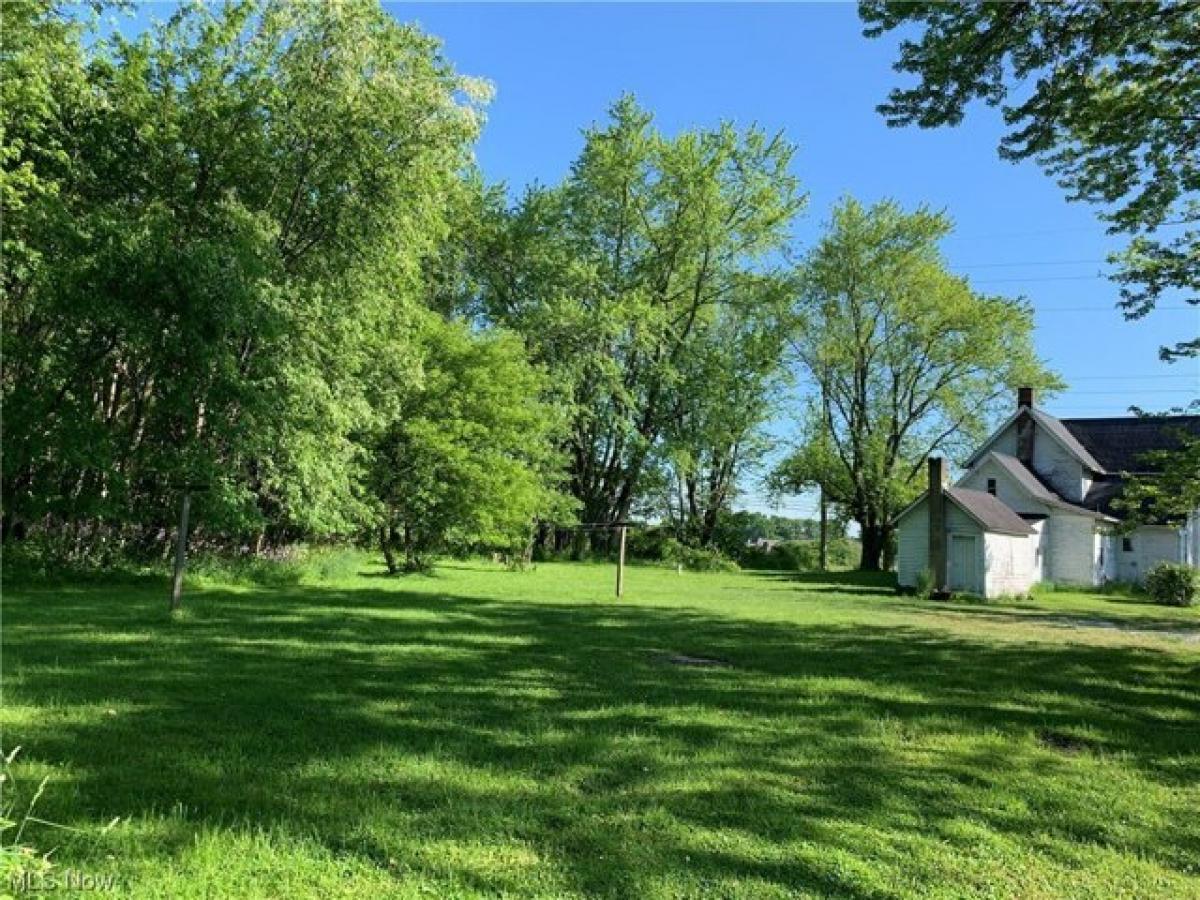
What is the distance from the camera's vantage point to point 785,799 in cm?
464

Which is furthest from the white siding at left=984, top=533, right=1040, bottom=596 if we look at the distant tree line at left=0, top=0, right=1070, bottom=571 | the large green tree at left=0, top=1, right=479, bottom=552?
the large green tree at left=0, top=1, right=479, bottom=552

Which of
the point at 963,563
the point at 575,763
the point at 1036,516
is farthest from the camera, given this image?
the point at 1036,516

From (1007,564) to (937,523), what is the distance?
3.12 metres

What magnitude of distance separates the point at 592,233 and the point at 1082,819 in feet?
124

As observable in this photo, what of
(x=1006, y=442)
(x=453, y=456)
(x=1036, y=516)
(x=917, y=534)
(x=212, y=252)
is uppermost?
(x=1006, y=442)

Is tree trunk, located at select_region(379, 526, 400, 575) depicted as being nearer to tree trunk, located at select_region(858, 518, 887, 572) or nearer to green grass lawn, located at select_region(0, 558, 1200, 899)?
green grass lawn, located at select_region(0, 558, 1200, 899)

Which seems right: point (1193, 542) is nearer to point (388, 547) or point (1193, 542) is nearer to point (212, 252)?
point (388, 547)

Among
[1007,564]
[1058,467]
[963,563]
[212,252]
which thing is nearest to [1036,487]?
[1058,467]

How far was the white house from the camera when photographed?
2738 cm

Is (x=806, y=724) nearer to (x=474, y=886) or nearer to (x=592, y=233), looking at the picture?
(x=474, y=886)

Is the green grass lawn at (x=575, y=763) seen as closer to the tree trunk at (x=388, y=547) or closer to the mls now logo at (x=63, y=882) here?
the mls now logo at (x=63, y=882)

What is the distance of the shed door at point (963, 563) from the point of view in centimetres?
2703

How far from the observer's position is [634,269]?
1604 inches

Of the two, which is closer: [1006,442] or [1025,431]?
[1025,431]
